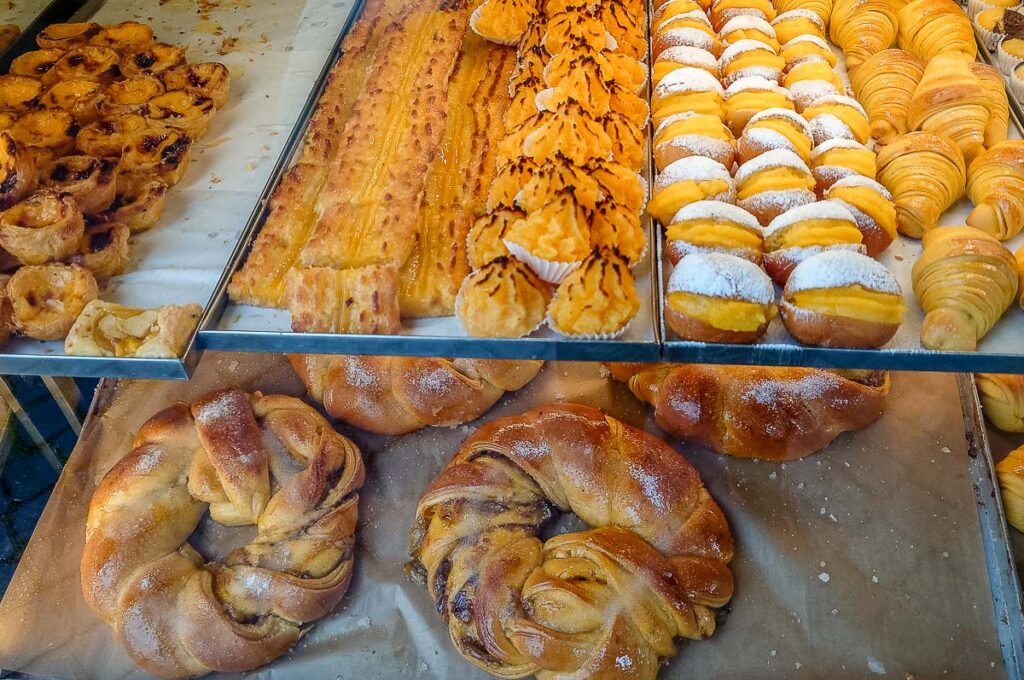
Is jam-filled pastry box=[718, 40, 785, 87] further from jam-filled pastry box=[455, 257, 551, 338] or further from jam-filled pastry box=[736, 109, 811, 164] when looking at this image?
jam-filled pastry box=[455, 257, 551, 338]

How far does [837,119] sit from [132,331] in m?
2.20

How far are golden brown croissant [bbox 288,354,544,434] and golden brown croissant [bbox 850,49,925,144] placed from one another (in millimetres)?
1399

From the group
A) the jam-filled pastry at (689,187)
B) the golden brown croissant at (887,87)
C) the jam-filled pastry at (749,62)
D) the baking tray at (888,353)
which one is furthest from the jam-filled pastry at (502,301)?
the golden brown croissant at (887,87)

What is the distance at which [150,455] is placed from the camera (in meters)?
2.50

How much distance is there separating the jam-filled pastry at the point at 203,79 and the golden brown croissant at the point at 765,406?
1.97 metres

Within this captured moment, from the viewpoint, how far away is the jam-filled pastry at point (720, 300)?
5.99 ft

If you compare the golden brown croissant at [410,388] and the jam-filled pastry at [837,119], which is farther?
the golden brown croissant at [410,388]

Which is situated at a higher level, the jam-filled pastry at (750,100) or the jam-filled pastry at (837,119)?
the jam-filled pastry at (750,100)

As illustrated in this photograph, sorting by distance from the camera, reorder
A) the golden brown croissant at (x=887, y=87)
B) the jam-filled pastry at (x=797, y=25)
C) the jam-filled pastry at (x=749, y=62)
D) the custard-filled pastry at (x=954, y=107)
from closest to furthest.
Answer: the custard-filled pastry at (x=954, y=107) < the golden brown croissant at (x=887, y=87) < the jam-filled pastry at (x=749, y=62) < the jam-filled pastry at (x=797, y=25)

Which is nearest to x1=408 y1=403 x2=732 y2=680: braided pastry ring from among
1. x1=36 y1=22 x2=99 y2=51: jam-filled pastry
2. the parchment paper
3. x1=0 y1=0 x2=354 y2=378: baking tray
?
the parchment paper

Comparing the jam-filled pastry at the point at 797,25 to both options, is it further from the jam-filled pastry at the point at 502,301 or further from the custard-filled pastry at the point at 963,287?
the jam-filled pastry at the point at 502,301

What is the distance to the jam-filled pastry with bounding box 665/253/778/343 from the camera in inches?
71.9

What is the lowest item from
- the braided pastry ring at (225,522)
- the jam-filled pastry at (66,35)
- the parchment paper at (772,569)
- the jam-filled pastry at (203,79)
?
the parchment paper at (772,569)

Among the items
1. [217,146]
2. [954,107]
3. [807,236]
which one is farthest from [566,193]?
[217,146]
